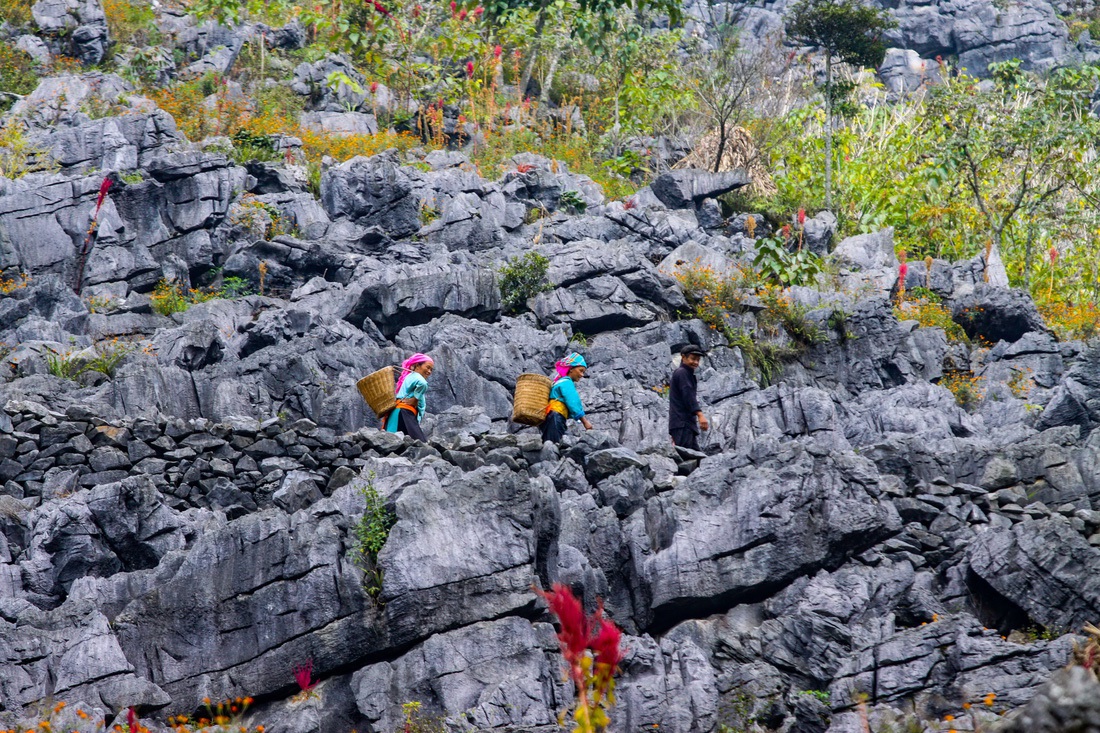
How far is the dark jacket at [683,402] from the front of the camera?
40.6ft

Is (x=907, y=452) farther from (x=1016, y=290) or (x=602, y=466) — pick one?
(x=1016, y=290)

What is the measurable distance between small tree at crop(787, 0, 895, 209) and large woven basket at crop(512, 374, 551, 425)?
37.6 ft

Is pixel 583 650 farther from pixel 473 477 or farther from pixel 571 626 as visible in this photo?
pixel 473 477

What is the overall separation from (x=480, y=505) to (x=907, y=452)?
455 cm

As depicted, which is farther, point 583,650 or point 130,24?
point 130,24

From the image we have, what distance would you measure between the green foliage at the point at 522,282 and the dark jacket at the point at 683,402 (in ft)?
14.4

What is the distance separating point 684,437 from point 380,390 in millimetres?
3259

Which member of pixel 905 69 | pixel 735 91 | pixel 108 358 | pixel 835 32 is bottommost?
pixel 905 69

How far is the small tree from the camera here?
22.6m

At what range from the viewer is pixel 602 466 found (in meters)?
10.7

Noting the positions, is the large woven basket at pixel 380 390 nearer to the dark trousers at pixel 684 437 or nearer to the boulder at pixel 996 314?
the dark trousers at pixel 684 437

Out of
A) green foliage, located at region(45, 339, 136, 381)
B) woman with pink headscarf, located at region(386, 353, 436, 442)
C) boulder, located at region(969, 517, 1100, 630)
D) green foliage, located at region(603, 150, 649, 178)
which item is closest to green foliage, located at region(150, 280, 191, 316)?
green foliage, located at region(45, 339, 136, 381)

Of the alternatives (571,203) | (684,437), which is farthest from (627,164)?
(684,437)

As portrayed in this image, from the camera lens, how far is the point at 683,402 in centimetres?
1239
